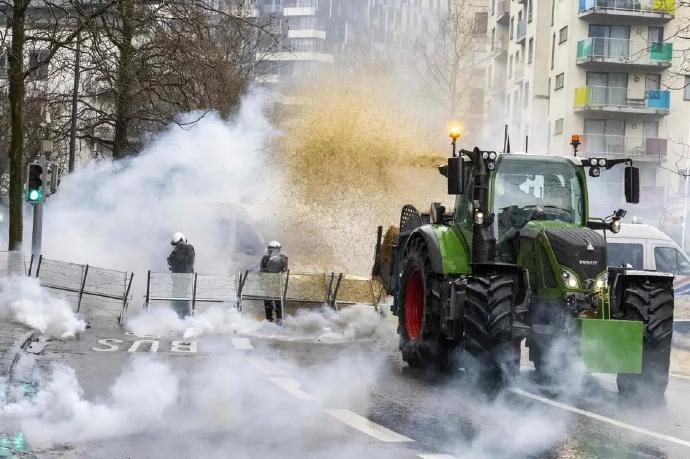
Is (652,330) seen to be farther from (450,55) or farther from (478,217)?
(450,55)

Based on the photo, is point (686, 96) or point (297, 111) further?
point (686, 96)

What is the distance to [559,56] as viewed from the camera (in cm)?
6131

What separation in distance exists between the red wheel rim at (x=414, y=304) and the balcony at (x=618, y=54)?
45329 millimetres

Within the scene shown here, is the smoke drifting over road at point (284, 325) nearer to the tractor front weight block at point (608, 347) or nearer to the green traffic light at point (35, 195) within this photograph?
the green traffic light at point (35, 195)

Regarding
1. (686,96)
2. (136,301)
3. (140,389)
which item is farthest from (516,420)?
(686,96)

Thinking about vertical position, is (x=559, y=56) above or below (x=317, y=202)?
above

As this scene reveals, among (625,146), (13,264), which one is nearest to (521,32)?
(625,146)

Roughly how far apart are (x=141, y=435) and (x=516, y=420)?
10.6 feet

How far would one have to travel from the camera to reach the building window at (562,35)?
198 feet

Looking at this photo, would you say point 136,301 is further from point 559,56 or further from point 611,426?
point 559,56

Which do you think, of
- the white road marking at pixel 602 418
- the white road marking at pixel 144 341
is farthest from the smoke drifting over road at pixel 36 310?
the white road marking at pixel 602 418

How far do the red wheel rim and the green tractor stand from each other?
0.19 m

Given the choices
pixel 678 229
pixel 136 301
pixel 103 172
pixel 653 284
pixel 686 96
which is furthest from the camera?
pixel 686 96

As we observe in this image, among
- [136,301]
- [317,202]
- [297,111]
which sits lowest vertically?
[136,301]
